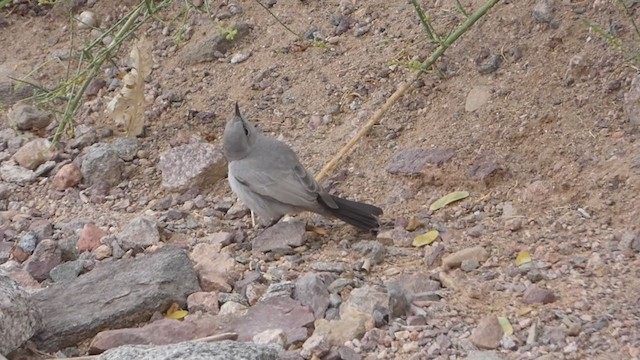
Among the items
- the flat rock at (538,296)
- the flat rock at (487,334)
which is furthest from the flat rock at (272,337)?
the flat rock at (538,296)

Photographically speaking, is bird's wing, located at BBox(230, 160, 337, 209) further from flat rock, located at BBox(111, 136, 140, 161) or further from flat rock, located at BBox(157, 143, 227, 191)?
flat rock, located at BBox(111, 136, 140, 161)

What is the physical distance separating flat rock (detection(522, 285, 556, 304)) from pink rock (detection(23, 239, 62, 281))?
2203 millimetres

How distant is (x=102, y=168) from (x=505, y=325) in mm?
2818

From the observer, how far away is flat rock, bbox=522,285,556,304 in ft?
13.0

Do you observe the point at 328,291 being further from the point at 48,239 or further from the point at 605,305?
the point at 48,239

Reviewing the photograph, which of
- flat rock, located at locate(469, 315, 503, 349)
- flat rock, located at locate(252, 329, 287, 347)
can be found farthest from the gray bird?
flat rock, located at locate(469, 315, 503, 349)

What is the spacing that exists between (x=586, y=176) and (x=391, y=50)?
5.35ft

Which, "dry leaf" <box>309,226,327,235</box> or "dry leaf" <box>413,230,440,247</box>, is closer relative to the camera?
"dry leaf" <box>413,230,440,247</box>

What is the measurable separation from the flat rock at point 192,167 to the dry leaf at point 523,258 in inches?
76.6

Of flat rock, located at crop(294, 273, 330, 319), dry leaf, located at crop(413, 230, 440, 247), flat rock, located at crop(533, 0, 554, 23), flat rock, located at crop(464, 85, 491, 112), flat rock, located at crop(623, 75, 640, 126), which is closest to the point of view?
flat rock, located at crop(294, 273, 330, 319)

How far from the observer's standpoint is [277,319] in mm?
4086

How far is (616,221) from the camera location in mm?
4598

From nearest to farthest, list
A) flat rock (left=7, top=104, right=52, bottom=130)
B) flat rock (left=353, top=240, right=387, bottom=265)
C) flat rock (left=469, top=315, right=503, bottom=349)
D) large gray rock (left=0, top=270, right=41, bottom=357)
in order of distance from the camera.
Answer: flat rock (left=469, top=315, right=503, bottom=349), large gray rock (left=0, top=270, right=41, bottom=357), flat rock (left=353, top=240, right=387, bottom=265), flat rock (left=7, top=104, right=52, bottom=130)

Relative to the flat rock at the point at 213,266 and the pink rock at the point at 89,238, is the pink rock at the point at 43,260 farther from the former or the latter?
the flat rock at the point at 213,266
